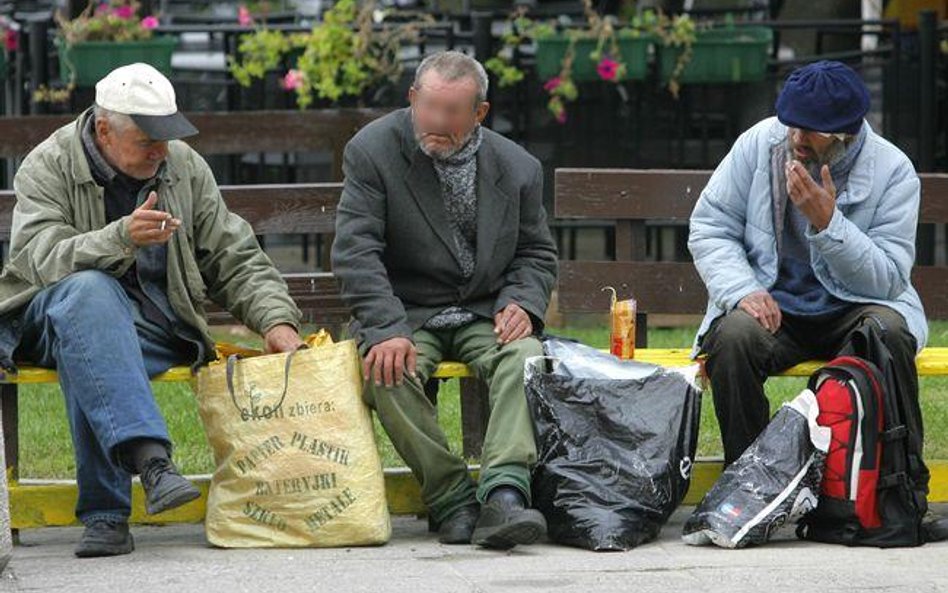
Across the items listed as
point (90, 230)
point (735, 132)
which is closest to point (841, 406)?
point (90, 230)

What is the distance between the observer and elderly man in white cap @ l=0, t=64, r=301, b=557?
217 inches

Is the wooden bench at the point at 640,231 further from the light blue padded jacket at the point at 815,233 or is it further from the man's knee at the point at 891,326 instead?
the man's knee at the point at 891,326

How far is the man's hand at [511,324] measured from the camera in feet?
19.4

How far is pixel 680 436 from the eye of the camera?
229 inches

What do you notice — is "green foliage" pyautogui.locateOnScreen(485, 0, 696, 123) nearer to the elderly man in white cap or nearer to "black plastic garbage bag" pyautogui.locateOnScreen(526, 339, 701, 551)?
the elderly man in white cap

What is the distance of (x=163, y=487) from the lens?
543 cm

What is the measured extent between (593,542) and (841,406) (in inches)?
30.7

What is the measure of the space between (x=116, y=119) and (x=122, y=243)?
1.34ft

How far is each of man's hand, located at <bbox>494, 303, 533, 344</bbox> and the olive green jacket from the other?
1.95 ft

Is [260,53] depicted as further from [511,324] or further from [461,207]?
[511,324]

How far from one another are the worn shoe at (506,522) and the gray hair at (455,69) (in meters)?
1.16

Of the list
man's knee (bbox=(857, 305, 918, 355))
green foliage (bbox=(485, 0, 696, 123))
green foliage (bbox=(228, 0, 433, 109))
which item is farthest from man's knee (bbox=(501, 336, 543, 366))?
green foliage (bbox=(228, 0, 433, 109))

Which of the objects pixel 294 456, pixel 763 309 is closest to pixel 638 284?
pixel 763 309

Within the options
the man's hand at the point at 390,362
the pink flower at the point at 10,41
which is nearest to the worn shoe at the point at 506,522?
the man's hand at the point at 390,362
